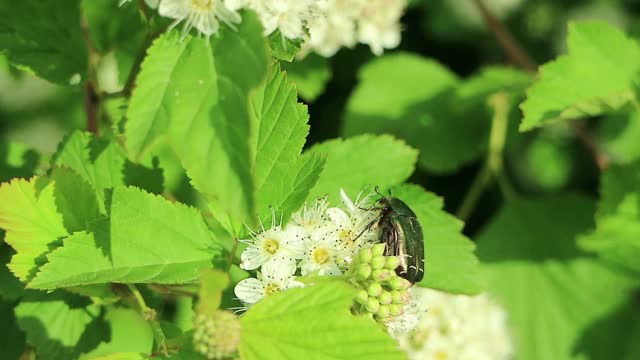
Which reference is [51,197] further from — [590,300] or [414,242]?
[590,300]

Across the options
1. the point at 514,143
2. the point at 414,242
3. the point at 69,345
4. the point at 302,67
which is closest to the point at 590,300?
the point at 514,143

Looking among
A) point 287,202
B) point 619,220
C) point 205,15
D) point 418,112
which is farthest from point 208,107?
point 418,112

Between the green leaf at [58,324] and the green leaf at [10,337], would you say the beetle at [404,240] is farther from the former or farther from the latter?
the green leaf at [10,337]

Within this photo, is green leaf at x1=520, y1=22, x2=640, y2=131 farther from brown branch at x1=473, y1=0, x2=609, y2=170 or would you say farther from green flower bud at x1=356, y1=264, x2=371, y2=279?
green flower bud at x1=356, y1=264, x2=371, y2=279

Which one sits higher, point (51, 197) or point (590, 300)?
point (590, 300)

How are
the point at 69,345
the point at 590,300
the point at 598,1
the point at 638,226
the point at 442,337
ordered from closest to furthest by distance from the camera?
the point at 69,345 < the point at 638,226 < the point at 442,337 < the point at 590,300 < the point at 598,1

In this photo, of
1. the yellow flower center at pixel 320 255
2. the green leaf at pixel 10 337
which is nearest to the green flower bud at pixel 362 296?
the yellow flower center at pixel 320 255

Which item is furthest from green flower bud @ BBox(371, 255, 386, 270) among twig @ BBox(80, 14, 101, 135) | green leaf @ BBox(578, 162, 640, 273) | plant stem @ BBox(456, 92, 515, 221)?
plant stem @ BBox(456, 92, 515, 221)
